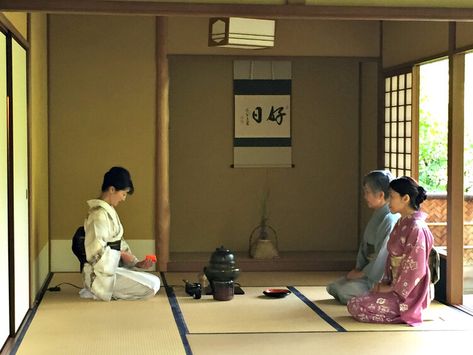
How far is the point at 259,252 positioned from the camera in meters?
8.40

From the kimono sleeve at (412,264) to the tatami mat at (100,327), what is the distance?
1.48m

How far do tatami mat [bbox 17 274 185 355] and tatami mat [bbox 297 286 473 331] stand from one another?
1.10 meters

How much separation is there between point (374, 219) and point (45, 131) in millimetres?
2935

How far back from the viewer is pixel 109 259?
6699mm

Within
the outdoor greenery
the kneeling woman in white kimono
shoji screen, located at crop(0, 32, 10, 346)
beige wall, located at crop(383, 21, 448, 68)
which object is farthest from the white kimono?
the outdoor greenery

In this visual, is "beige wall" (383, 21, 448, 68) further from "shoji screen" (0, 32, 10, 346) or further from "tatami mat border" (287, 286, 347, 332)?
"shoji screen" (0, 32, 10, 346)

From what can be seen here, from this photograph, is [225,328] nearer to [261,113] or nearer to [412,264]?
[412,264]

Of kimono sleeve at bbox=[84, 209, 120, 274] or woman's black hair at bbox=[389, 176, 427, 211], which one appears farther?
kimono sleeve at bbox=[84, 209, 120, 274]

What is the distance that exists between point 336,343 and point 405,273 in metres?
0.87

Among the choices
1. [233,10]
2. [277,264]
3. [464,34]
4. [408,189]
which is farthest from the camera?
[277,264]

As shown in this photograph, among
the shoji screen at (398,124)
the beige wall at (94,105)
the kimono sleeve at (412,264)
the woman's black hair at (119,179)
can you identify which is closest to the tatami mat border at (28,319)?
the beige wall at (94,105)

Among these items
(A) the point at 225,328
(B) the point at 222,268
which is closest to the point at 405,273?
(A) the point at 225,328

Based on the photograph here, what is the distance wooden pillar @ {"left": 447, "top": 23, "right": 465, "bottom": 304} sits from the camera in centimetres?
645

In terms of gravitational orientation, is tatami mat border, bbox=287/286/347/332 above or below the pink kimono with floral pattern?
below
